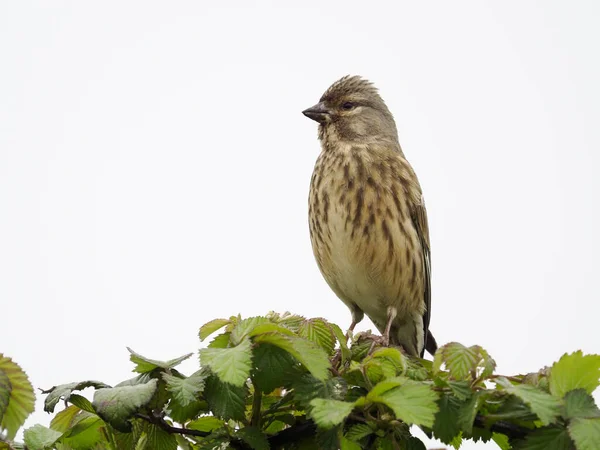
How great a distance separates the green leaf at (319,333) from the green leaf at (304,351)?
0.33 m

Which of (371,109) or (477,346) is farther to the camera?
(371,109)

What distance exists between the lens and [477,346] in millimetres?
2141

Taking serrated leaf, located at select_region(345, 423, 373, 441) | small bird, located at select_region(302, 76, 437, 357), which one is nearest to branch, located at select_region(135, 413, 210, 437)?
serrated leaf, located at select_region(345, 423, 373, 441)

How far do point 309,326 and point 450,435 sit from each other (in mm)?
655

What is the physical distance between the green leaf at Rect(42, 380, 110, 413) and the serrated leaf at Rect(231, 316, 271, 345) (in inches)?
15.8

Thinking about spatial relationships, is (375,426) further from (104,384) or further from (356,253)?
(356,253)

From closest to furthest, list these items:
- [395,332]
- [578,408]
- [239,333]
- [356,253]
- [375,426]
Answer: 1. [578,408]
2. [375,426]
3. [239,333]
4. [356,253]
5. [395,332]

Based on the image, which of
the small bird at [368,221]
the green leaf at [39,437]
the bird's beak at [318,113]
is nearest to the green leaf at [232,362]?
the green leaf at [39,437]

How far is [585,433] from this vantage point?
1.85 m

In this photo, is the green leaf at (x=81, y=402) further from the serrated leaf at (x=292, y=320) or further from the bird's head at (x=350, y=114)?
the bird's head at (x=350, y=114)

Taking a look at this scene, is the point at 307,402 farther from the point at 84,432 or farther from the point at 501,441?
the point at 84,432

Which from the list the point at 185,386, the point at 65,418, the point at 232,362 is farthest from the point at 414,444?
the point at 65,418

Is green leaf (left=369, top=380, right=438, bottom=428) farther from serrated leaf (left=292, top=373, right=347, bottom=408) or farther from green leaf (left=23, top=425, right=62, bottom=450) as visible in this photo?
green leaf (left=23, top=425, right=62, bottom=450)

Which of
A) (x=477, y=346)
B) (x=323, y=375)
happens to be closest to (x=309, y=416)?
(x=323, y=375)
